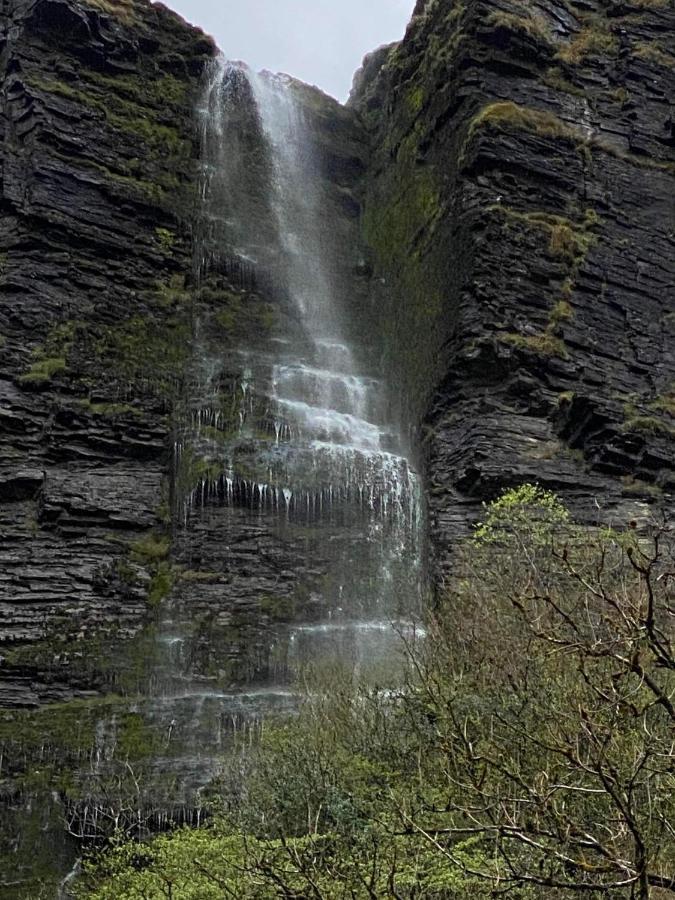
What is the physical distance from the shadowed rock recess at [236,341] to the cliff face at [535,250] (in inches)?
3.7

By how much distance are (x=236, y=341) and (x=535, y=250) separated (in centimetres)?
866

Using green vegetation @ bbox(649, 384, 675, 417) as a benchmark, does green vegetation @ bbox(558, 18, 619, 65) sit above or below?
above

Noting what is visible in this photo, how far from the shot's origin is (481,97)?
26141mm

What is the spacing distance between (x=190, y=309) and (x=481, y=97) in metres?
10.5

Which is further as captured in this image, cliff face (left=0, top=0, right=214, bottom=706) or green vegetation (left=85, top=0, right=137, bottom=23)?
green vegetation (left=85, top=0, right=137, bottom=23)

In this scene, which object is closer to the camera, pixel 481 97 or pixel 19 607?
pixel 19 607

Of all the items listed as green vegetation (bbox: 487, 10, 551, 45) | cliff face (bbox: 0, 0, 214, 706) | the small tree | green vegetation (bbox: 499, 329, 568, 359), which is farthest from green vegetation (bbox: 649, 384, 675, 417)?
cliff face (bbox: 0, 0, 214, 706)

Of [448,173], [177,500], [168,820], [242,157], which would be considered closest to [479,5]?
[448,173]

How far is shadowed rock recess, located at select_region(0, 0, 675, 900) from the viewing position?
17.7 m

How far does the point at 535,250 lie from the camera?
24266 millimetres

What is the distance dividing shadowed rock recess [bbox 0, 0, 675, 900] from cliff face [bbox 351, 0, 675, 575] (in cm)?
9

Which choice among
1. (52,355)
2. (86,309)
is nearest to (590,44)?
(86,309)

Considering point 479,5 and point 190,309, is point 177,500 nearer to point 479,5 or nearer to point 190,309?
point 190,309

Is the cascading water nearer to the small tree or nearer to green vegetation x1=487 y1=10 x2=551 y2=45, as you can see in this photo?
the small tree
